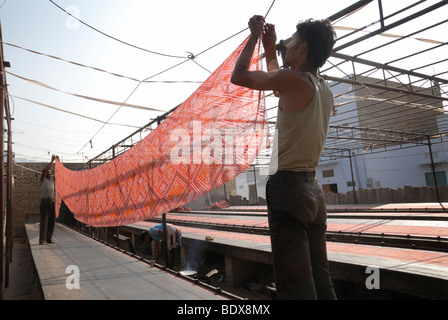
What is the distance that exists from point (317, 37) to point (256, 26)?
17.0 inches

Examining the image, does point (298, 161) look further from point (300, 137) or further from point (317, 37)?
point (317, 37)

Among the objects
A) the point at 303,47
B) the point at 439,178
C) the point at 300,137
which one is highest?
the point at 303,47

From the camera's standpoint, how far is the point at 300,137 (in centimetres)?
174

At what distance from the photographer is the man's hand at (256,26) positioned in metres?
2.02

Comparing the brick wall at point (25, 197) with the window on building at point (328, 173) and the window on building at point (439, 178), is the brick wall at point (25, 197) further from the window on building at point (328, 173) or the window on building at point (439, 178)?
the window on building at point (439, 178)

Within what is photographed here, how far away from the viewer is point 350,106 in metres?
28.9

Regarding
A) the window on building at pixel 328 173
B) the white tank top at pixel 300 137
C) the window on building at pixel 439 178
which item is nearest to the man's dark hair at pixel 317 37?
the white tank top at pixel 300 137

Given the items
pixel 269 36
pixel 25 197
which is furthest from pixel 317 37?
pixel 25 197

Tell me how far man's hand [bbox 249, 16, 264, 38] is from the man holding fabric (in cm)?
2

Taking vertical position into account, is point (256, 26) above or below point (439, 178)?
above

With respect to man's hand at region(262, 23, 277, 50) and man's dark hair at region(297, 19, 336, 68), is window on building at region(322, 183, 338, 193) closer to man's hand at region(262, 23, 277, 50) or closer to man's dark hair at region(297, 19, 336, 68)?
man's hand at region(262, 23, 277, 50)
